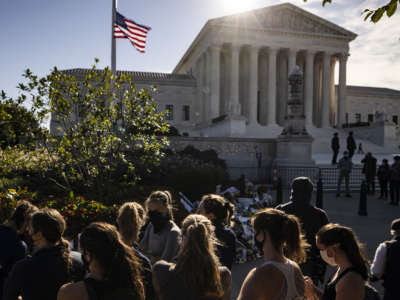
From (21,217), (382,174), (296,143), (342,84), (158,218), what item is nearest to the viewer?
(21,217)

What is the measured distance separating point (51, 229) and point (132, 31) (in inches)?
576

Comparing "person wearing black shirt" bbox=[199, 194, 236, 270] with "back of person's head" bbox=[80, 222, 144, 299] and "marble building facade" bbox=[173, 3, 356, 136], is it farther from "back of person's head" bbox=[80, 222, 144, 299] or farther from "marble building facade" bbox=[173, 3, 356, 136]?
"marble building facade" bbox=[173, 3, 356, 136]

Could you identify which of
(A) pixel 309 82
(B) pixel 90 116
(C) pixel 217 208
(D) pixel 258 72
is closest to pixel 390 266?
(C) pixel 217 208


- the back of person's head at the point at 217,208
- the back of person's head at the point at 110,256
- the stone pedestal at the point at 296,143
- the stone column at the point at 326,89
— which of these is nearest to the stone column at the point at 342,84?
the stone column at the point at 326,89

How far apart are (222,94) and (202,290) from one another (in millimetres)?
45902

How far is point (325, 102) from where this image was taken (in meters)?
46.4

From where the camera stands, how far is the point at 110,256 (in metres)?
2.44

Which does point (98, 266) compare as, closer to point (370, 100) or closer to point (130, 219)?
point (130, 219)

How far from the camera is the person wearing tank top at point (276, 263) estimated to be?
8.13 ft

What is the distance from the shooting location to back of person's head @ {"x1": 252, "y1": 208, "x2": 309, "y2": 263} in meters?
2.79

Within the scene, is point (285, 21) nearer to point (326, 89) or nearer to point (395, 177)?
point (326, 89)

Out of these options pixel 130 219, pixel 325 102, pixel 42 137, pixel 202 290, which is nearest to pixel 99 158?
pixel 42 137

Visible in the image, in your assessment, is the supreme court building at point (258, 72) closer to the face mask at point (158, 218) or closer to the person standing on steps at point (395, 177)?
the person standing on steps at point (395, 177)

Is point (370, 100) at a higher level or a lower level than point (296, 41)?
lower
